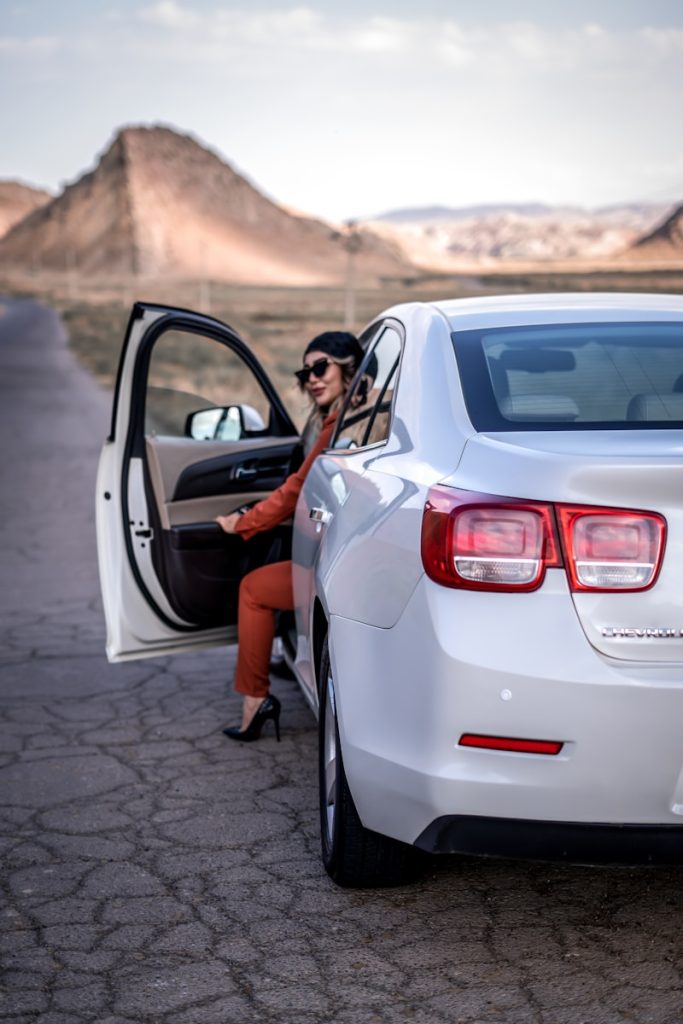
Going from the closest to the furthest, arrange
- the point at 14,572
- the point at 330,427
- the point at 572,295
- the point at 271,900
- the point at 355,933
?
the point at 355,933
the point at 271,900
the point at 572,295
the point at 330,427
the point at 14,572

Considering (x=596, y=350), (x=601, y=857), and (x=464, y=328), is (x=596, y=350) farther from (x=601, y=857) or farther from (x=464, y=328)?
(x=601, y=857)

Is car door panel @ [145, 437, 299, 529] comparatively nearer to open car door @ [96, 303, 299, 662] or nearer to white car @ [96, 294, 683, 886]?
open car door @ [96, 303, 299, 662]

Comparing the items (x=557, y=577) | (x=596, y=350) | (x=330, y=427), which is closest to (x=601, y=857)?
(x=557, y=577)

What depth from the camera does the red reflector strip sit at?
9.95 feet

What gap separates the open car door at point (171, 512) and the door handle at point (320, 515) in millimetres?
1245

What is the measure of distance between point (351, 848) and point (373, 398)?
1574mm

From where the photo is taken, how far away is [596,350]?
13.3 feet

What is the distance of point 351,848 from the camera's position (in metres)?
3.79

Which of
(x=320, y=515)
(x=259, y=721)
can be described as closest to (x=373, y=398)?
(x=320, y=515)

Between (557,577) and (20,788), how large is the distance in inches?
104

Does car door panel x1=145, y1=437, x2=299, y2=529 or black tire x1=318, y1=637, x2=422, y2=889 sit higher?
car door panel x1=145, y1=437, x2=299, y2=529

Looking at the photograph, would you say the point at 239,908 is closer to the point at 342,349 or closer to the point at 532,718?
the point at 532,718

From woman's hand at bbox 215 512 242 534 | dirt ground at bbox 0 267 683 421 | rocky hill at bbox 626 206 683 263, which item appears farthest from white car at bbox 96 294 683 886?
rocky hill at bbox 626 206 683 263

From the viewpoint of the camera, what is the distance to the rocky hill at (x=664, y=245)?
131 meters
